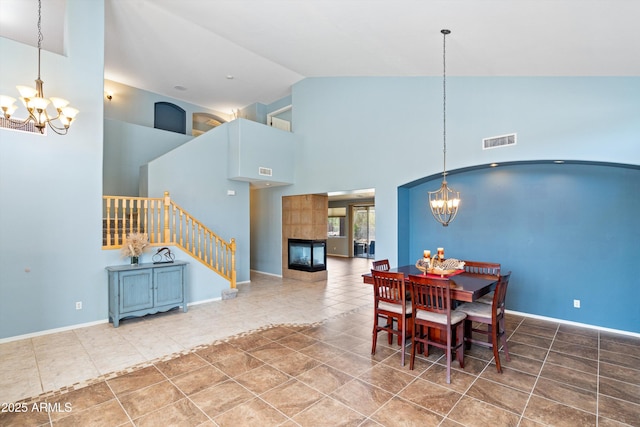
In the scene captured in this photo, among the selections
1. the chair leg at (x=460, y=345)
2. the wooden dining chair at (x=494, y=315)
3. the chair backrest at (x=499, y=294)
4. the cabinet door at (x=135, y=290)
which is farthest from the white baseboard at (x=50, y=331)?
the chair backrest at (x=499, y=294)

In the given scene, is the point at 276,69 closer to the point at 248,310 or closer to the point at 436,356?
the point at 248,310

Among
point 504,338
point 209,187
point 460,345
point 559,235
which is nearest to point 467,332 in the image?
point 504,338

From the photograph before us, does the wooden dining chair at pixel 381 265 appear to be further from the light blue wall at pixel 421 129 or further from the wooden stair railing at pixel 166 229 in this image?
the wooden stair railing at pixel 166 229

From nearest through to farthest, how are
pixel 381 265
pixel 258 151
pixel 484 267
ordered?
pixel 484 267
pixel 381 265
pixel 258 151

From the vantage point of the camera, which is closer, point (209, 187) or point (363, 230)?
point (209, 187)

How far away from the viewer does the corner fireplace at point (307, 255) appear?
799cm

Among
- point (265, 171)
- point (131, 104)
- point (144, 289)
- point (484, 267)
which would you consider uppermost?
point (131, 104)

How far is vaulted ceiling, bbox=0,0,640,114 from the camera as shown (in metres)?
3.04

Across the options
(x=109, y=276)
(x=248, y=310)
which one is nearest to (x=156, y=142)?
(x=109, y=276)

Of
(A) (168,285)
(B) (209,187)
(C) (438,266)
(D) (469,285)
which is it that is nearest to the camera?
(D) (469,285)

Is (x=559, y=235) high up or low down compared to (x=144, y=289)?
up

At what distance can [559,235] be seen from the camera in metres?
4.73

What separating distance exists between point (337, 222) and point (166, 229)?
8.89 metres

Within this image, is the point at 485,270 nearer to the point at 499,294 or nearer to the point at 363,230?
the point at 499,294
